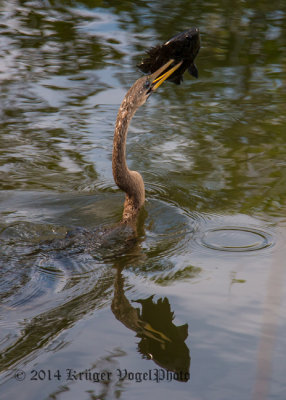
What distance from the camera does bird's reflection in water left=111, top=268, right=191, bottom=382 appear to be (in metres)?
3.44

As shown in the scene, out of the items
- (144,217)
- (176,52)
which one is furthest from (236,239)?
(176,52)

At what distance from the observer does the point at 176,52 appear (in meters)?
4.81

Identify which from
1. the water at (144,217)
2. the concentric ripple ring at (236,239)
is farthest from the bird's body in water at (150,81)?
the concentric ripple ring at (236,239)

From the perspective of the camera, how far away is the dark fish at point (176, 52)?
4742 millimetres

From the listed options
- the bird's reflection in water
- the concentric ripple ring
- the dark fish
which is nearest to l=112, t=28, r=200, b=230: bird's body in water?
the dark fish

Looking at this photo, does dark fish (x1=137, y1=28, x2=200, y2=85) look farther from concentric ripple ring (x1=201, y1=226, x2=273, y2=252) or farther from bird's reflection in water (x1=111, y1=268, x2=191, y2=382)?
bird's reflection in water (x1=111, y1=268, x2=191, y2=382)

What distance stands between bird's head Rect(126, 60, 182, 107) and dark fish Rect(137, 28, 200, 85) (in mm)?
40

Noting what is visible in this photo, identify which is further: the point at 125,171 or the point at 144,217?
the point at 144,217

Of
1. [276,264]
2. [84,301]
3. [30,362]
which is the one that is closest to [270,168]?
[276,264]

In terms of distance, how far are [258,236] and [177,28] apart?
207 inches

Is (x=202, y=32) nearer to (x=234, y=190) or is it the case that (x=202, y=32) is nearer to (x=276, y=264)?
(x=234, y=190)

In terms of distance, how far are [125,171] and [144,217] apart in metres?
0.49

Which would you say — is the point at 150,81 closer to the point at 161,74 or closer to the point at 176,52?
the point at 161,74

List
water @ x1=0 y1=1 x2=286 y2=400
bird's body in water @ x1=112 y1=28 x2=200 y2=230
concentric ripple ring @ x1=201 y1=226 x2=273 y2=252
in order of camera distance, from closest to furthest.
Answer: water @ x1=0 y1=1 x2=286 y2=400 < concentric ripple ring @ x1=201 y1=226 x2=273 y2=252 < bird's body in water @ x1=112 y1=28 x2=200 y2=230
